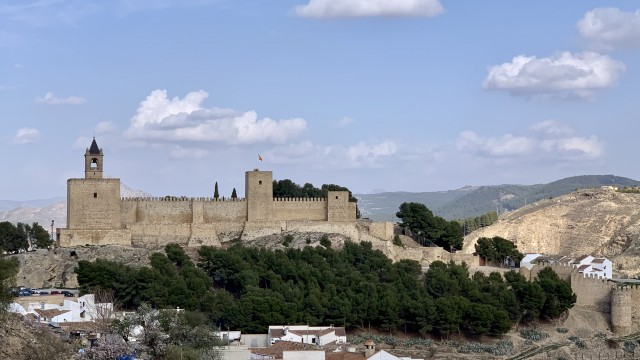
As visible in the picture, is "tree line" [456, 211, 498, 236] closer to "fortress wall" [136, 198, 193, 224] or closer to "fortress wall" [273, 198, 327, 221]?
"fortress wall" [273, 198, 327, 221]

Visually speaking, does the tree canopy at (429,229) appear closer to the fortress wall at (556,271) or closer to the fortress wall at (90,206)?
the fortress wall at (556,271)

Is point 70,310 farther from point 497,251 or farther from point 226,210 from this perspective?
point 497,251

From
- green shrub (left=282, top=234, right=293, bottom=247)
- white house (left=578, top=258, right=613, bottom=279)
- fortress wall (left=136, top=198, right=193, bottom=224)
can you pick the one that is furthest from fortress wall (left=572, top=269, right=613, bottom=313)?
fortress wall (left=136, top=198, right=193, bottom=224)

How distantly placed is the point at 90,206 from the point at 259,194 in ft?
25.5

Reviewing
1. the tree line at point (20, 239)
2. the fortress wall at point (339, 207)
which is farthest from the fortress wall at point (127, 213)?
the fortress wall at point (339, 207)

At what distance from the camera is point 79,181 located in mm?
53438

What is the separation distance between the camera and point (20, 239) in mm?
57188

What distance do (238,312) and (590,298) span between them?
16.4 meters

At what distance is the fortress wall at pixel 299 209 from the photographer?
55.9m

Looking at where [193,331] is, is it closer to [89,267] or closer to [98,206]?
[89,267]

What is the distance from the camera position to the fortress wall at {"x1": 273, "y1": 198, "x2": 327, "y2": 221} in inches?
2200

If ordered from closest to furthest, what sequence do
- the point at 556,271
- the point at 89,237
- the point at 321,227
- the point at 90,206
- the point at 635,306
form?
1. the point at 635,306
2. the point at 89,237
3. the point at 90,206
4. the point at 556,271
5. the point at 321,227

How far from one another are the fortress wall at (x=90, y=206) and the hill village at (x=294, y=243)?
0.04 metres

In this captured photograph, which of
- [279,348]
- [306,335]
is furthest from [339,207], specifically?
[279,348]
